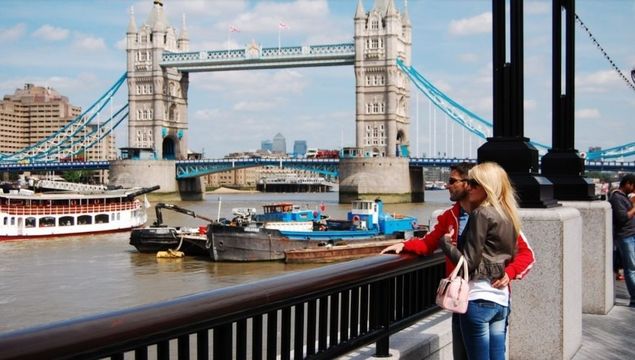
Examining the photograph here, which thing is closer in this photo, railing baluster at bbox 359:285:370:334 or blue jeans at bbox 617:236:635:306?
railing baluster at bbox 359:285:370:334

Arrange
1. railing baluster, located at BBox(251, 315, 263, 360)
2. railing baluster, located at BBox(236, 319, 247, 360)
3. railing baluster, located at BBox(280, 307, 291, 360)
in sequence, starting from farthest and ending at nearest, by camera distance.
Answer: railing baluster, located at BBox(280, 307, 291, 360) → railing baluster, located at BBox(251, 315, 263, 360) → railing baluster, located at BBox(236, 319, 247, 360)

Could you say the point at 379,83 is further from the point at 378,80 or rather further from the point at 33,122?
the point at 33,122

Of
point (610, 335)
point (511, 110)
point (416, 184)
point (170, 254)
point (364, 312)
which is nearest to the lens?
point (364, 312)

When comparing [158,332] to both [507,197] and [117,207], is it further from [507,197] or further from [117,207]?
[117,207]

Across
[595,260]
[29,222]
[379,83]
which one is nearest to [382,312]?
[595,260]

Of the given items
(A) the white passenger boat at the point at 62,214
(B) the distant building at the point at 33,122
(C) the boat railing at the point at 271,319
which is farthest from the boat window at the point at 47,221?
(B) the distant building at the point at 33,122

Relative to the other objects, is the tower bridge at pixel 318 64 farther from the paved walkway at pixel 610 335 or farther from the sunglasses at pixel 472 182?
the sunglasses at pixel 472 182

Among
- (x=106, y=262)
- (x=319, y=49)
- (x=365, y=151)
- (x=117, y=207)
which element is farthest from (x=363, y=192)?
(x=106, y=262)

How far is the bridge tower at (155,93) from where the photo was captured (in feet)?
289

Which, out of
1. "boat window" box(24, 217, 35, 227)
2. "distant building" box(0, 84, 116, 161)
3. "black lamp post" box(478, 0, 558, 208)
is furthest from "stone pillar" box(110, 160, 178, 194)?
"distant building" box(0, 84, 116, 161)

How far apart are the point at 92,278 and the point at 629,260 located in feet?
55.2

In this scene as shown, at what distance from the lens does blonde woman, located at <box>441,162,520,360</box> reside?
11.3 ft

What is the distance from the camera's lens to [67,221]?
35375 mm

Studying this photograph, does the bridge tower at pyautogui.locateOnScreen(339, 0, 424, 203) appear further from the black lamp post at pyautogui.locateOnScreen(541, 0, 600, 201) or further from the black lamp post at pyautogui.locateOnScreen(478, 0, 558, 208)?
the black lamp post at pyautogui.locateOnScreen(478, 0, 558, 208)
